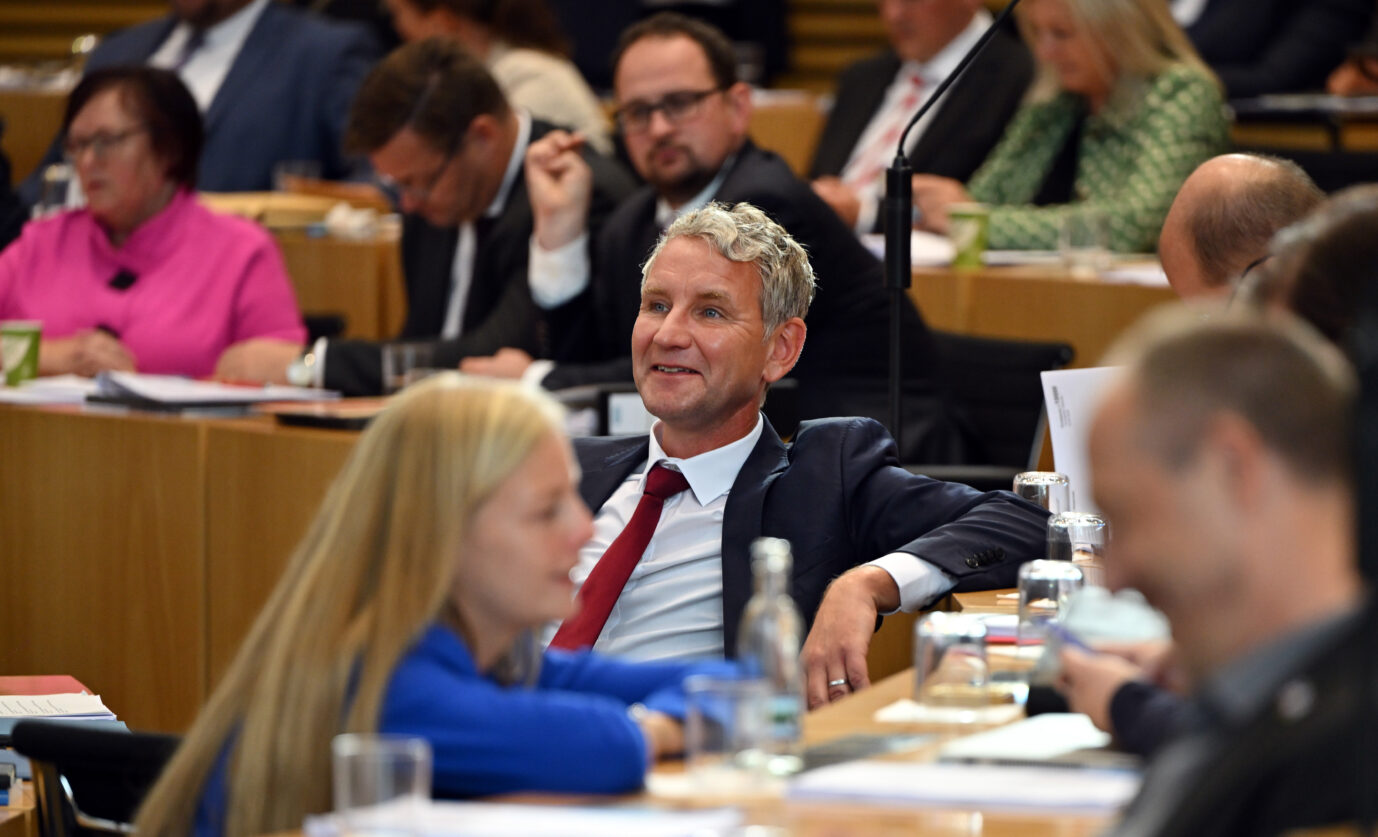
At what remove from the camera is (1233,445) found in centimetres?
119

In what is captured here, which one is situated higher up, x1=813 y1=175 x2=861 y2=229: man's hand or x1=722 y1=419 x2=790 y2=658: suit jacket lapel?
x1=813 y1=175 x2=861 y2=229: man's hand

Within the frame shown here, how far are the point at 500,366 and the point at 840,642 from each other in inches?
68.5

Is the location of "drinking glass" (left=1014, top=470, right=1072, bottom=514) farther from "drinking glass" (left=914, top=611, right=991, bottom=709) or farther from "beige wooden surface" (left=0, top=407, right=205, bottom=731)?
A: "beige wooden surface" (left=0, top=407, right=205, bottom=731)

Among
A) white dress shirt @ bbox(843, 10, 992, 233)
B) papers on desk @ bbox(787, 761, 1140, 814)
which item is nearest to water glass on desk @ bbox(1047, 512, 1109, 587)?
papers on desk @ bbox(787, 761, 1140, 814)

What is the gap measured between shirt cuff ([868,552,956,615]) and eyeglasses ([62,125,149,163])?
2561mm

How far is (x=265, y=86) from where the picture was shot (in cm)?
584

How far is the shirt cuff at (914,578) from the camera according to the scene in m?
2.37

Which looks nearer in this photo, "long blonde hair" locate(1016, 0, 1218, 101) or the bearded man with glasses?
the bearded man with glasses

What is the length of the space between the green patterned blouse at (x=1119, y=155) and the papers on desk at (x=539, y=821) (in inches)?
127

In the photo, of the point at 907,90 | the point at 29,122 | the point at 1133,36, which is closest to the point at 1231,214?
the point at 1133,36

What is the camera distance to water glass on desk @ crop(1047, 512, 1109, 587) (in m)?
2.32

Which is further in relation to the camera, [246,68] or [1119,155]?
[246,68]

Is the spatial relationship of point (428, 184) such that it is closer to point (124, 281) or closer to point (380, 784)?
point (124, 281)

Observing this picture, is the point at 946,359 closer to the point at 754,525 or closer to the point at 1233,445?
the point at 754,525
